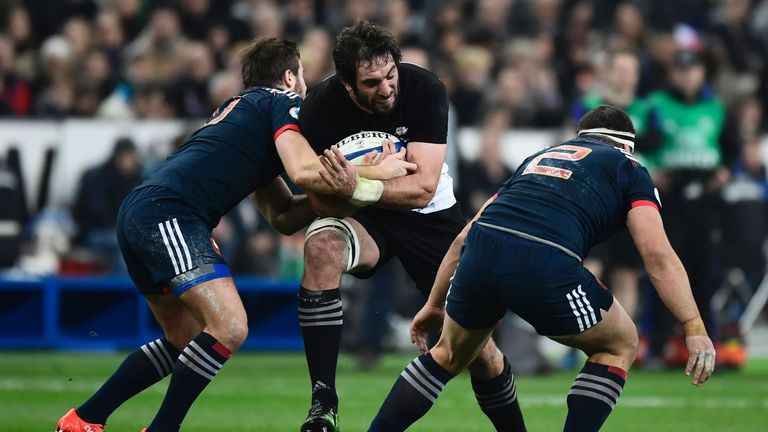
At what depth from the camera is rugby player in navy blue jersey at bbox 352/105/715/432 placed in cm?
669

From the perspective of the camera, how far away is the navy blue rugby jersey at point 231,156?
757 centimetres

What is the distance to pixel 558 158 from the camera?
7023 millimetres

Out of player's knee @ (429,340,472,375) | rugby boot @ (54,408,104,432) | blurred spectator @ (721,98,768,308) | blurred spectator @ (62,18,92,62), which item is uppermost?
player's knee @ (429,340,472,375)

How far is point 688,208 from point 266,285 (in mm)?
4426

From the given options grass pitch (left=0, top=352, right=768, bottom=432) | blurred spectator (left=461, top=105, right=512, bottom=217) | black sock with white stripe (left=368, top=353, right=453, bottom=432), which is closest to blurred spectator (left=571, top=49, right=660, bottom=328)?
grass pitch (left=0, top=352, right=768, bottom=432)

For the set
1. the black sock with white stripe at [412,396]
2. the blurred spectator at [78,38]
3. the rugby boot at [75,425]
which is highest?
the black sock with white stripe at [412,396]

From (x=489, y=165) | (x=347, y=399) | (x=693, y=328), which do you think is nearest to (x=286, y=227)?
(x=693, y=328)

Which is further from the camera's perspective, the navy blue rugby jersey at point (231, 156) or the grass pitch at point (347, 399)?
the grass pitch at point (347, 399)

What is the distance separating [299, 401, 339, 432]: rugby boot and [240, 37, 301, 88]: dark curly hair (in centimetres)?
196

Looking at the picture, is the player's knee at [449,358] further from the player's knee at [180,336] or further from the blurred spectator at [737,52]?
the blurred spectator at [737,52]

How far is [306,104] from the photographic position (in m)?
7.77

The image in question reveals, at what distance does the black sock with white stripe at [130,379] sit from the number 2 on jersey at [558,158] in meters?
2.37

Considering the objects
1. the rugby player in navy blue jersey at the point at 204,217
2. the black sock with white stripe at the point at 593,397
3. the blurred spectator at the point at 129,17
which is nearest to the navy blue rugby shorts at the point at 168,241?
the rugby player in navy blue jersey at the point at 204,217

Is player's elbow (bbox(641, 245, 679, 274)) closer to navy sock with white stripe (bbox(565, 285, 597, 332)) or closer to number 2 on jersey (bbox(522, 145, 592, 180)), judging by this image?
navy sock with white stripe (bbox(565, 285, 597, 332))
